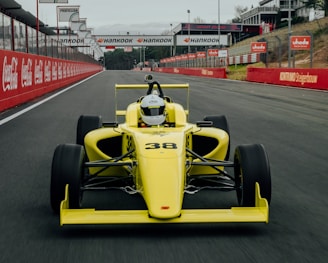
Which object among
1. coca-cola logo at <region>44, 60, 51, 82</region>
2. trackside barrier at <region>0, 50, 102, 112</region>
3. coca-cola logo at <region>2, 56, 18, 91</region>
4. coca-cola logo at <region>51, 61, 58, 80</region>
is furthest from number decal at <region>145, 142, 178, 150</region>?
coca-cola logo at <region>51, 61, 58, 80</region>

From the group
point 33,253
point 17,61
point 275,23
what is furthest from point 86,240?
point 275,23

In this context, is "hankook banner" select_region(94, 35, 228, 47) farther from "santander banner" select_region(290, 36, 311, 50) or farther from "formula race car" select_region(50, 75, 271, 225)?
"formula race car" select_region(50, 75, 271, 225)

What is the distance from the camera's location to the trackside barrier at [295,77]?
2589cm

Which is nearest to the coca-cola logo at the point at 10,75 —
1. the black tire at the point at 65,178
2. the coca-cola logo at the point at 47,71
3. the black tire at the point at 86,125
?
the coca-cola logo at the point at 47,71

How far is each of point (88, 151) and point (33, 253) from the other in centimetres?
201

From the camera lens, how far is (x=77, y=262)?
3.69m

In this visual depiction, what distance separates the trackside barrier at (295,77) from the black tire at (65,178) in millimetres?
22110

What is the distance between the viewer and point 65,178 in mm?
4559

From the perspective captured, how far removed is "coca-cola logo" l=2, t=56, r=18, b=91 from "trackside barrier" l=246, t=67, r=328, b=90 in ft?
48.0

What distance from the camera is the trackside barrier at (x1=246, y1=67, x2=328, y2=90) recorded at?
25.9 metres

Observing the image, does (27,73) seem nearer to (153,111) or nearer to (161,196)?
(153,111)

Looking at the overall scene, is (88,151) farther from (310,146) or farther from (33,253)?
(310,146)

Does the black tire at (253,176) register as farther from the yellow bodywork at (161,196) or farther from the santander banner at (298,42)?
the santander banner at (298,42)

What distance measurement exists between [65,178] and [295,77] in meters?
25.5
